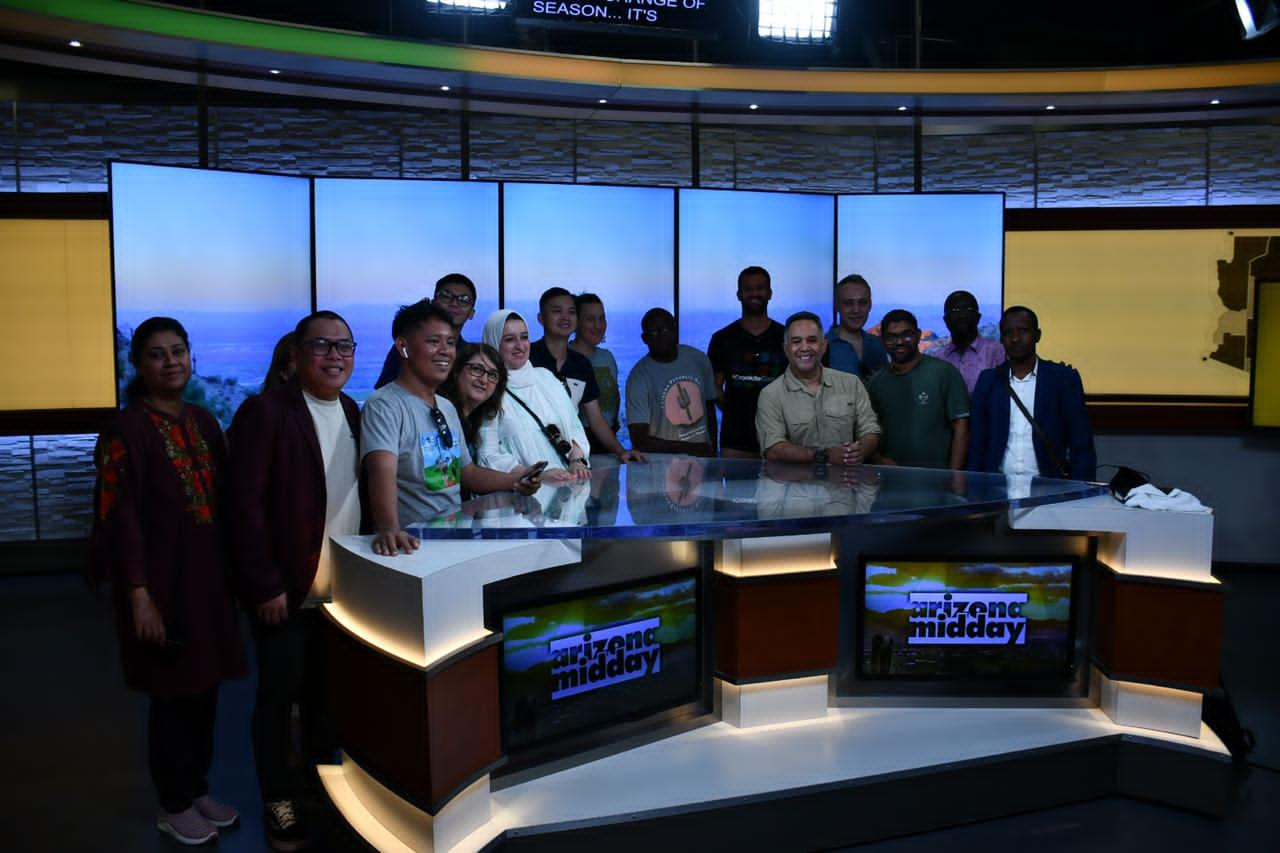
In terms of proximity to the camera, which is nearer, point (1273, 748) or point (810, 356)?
point (1273, 748)

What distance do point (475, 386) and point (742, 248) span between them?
3219 millimetres

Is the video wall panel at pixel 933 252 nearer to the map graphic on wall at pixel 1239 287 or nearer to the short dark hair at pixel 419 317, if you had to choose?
the map graphic on wall at pixel 1239 287

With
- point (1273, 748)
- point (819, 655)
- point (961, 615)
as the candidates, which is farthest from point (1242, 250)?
point (819, 655)

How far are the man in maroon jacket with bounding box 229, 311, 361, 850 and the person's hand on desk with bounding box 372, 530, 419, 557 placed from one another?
0.35m

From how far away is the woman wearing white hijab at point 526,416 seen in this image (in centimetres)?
350

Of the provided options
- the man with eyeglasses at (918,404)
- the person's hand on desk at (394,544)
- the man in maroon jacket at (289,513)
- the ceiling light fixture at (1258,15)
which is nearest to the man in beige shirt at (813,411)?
the man with eyeglasses at (918,404)

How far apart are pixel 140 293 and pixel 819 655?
3615 mm

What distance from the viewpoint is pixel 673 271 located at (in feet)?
20.2

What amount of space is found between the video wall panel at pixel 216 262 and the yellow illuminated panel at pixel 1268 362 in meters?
5.43

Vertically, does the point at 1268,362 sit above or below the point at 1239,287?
below

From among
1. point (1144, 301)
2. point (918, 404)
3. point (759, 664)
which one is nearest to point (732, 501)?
point (759, 664)

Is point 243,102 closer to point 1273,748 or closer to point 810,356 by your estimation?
point 810,356

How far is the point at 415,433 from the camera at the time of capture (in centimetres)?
288

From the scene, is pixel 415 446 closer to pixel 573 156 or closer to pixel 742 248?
A: pixel 742 248
